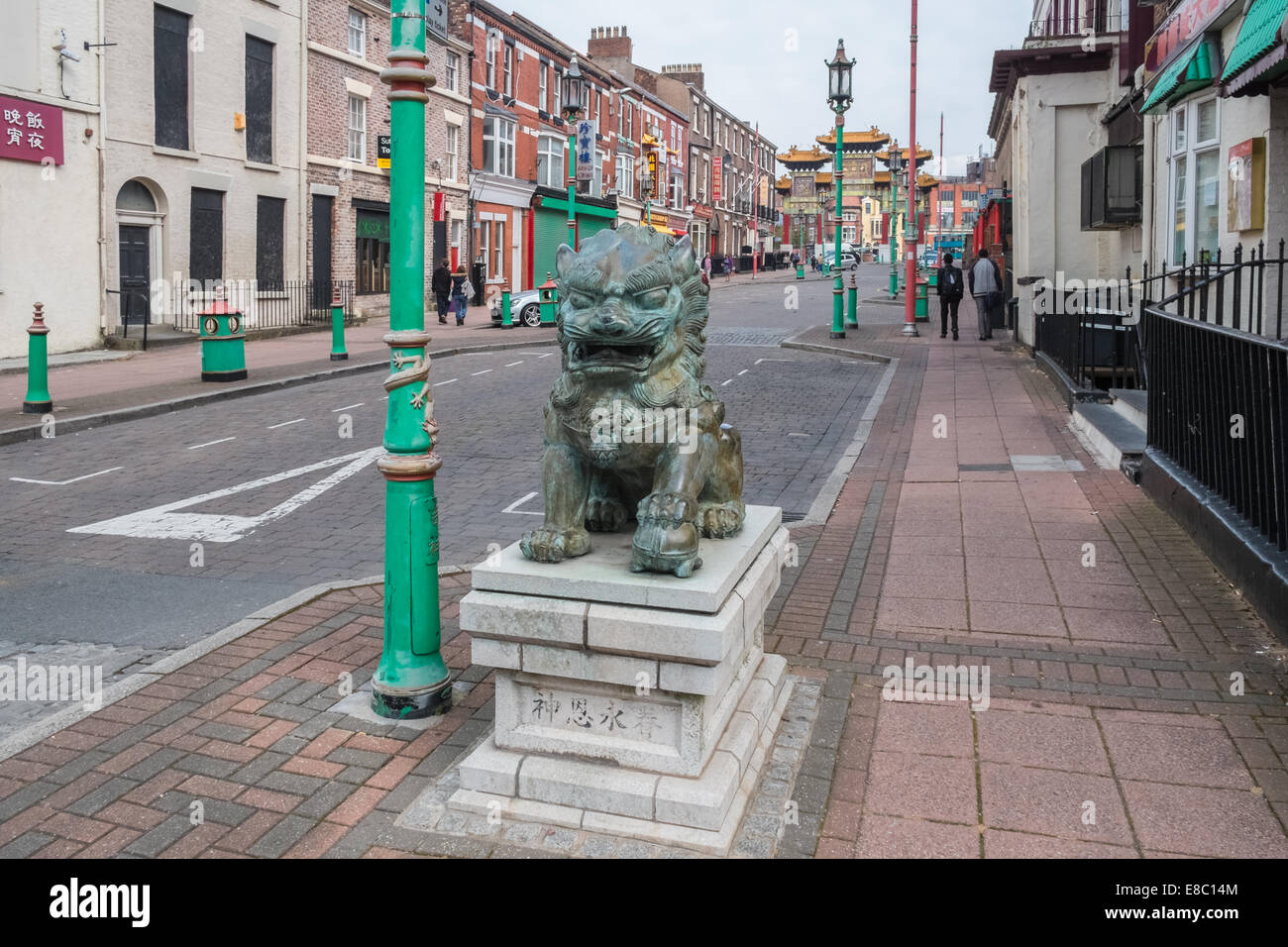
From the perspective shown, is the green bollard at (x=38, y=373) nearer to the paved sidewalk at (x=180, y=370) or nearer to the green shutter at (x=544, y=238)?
the paved sidewalk at (x=180, y=370)

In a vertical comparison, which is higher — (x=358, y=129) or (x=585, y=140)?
(x=585, y=140)

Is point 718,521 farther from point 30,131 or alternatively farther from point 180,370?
point 30,131

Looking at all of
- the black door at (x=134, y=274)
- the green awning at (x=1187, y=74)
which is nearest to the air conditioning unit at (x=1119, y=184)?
the green awning at (x=1187, y=74)

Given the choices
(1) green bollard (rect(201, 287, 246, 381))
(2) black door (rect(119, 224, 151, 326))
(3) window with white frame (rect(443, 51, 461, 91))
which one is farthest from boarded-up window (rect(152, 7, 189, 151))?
(3) window with white frame (rect(443, 51, 461, 91))

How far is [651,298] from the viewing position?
12.7ft

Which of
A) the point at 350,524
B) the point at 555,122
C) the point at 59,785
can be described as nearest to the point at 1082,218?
the point at 350,524

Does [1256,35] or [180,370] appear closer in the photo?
[1256,35]

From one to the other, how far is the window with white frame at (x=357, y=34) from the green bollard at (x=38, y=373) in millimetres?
17745

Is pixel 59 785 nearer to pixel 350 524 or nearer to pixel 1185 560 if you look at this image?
pixel 350 524

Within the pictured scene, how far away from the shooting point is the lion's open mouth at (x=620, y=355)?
390 cm

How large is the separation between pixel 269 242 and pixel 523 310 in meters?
6.44

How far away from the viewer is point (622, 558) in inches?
159

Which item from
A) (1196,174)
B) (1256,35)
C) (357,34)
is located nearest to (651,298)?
(1256,35)

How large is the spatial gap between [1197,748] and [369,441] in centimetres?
947
